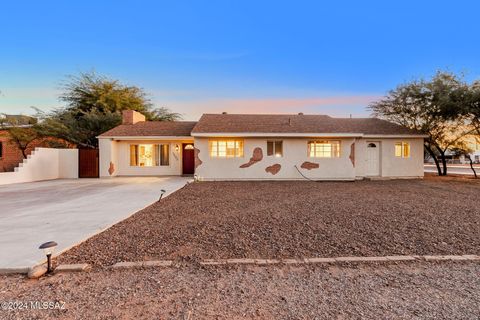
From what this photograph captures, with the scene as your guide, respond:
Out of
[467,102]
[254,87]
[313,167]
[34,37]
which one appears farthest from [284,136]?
[34,37]

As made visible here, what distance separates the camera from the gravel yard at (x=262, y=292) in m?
2.11

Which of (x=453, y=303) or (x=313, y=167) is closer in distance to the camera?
(x=453, y=303)

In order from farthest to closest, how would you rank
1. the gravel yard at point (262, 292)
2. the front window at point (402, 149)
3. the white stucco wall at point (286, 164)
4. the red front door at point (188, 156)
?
the red front door at point (188, 156), the front window at point (402, 149), the white stucco wall at point (286, 164), the gravel yard at point (262, 292)

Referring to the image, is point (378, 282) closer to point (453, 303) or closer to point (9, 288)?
point (453, 303)

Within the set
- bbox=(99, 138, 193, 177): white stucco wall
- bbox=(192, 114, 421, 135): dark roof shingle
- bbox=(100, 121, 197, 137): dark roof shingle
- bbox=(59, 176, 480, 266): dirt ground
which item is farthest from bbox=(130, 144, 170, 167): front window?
bbox=(59, 176, 480, 266): dirt ground

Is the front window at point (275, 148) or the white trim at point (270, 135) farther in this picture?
the front window at point (275, 148)

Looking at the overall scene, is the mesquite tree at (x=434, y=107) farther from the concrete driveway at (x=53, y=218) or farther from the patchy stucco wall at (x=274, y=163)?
the concrete driveway at (x=53, y=218)

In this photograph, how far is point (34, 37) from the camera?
14.8m

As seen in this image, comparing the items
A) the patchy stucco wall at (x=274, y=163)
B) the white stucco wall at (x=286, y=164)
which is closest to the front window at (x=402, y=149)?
the white stucco wall at (x=286, y=164)

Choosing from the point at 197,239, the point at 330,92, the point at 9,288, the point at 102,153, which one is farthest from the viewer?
the point at 330,92

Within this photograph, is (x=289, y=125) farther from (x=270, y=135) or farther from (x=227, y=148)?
(x=227, y=148)

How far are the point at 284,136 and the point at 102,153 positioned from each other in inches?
451

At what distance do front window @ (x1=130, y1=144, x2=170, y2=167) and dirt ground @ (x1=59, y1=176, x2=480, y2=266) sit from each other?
8.34 metres

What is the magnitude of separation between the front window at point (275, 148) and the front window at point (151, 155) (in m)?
6.84
